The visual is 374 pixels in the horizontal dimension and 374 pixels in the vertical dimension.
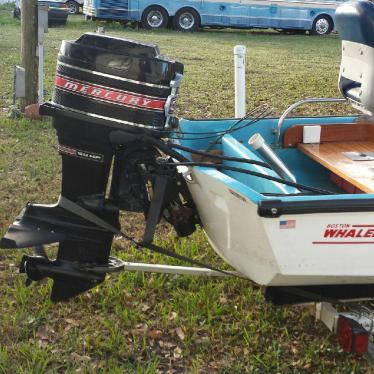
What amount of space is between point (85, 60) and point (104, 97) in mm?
184

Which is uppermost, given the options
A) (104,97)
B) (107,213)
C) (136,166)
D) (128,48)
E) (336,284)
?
(128,48)

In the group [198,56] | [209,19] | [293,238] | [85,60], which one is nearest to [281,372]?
[293,238]

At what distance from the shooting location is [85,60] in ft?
9.70

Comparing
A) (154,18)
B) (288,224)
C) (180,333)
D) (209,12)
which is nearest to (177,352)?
(180,333)

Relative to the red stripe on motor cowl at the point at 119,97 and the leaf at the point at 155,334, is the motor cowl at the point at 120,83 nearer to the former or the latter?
the red stripe on motor cowl at the point at 119,97

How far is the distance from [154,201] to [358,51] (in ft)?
5.22

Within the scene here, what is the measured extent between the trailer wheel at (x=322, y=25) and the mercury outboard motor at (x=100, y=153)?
64.7 ft

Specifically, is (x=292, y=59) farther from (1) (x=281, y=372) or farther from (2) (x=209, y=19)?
(1) (x=281, y=372)

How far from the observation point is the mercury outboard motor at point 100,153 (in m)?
2.94

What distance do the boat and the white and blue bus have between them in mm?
17831

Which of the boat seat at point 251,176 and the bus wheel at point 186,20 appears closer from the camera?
the boat seat at point 251,176

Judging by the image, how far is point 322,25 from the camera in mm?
21859

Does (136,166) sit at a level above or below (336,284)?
above

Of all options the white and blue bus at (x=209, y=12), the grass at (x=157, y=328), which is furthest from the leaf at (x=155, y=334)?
the white and blue bus at (x=209, y=12)
